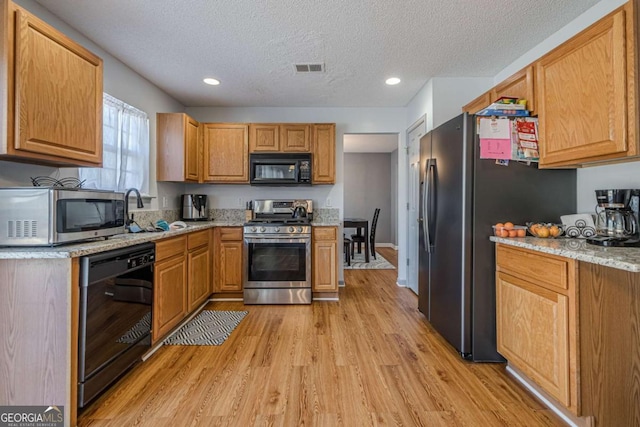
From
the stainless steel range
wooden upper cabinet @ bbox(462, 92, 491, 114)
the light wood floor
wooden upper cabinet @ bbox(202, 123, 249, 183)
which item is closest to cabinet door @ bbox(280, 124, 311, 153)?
wooden upper cabinet @ bbox(202, 123, 249, 183)

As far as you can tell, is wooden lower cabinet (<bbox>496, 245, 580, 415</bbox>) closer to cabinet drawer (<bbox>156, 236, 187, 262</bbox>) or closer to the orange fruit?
the orange fruit

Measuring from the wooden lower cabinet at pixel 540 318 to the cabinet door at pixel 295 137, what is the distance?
8.34 ft

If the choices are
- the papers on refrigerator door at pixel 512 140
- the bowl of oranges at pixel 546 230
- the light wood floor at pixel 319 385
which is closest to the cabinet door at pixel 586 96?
the papers on refrigerator door at pixel 512 140

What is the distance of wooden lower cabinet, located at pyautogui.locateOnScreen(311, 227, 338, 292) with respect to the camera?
3501 millimetres

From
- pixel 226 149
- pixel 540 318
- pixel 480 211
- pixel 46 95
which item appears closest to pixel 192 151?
pixel 226 149

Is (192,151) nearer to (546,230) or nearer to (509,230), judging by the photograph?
(509,230)

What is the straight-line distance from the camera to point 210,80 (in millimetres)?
3170

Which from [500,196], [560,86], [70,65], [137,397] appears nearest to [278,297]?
[137,397]

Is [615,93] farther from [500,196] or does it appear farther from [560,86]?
[500,196]

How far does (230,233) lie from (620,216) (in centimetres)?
334

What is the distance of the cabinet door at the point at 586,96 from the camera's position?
1.45 meters

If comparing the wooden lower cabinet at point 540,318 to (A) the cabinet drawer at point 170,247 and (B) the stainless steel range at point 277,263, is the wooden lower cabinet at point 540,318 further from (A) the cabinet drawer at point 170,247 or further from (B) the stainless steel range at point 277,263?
(A) the cabinet drawer at point 170,247

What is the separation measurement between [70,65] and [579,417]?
11.2ft

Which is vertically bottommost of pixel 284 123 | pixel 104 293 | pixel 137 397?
pixel 137 397
